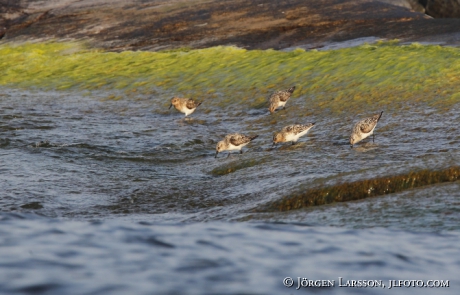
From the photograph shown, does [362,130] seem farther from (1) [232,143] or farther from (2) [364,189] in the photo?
(2) [364,189]

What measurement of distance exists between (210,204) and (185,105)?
922 cm

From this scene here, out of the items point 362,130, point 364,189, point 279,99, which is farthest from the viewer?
point 279,99

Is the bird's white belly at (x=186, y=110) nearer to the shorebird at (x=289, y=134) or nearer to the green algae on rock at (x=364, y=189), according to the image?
the shorebird at (x=289, y=134)

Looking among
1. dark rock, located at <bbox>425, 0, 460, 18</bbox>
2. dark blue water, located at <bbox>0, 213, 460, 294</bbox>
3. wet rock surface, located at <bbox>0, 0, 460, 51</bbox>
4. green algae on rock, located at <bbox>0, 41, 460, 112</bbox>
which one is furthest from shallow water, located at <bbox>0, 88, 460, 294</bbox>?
dark rock, located at <bbox>425, 0, 460, 18</bbox>

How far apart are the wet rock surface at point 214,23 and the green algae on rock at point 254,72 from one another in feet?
3.71

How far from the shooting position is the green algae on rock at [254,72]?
20188 mm

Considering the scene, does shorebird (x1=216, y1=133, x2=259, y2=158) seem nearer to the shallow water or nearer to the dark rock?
the shallow water

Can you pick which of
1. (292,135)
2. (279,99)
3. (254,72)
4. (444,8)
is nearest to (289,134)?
(292,135)

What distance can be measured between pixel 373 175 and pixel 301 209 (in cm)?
142

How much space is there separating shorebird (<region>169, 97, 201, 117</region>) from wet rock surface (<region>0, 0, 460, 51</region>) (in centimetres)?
620

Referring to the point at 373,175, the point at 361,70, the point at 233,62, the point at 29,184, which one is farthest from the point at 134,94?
the point at 373,175

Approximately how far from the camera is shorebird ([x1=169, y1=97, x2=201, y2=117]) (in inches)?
845

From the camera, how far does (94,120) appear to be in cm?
2200

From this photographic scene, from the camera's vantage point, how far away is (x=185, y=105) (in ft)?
70.4
